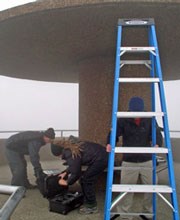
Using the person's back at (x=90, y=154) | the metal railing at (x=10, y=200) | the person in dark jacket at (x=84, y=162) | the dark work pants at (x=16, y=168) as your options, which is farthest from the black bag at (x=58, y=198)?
the metal railing at (x=10, y=200)

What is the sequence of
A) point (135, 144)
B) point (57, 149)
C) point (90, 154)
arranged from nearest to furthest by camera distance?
point (135, 144) → point (90, 154) → point (57, 149)

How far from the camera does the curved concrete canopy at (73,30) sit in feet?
11.8

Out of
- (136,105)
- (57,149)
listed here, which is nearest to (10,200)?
(136,105)

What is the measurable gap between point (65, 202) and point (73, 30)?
2.52 m

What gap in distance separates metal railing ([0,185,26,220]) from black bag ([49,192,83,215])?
309cm

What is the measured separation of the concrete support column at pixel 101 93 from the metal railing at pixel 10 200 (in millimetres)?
4158

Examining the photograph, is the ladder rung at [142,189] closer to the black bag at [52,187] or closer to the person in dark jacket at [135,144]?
the person in dark jacket at [135,144]

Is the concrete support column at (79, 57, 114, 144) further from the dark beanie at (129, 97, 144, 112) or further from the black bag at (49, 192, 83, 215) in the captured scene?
the dark beanie at (129, 97, 144, 112)

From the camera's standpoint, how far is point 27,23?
4.03m

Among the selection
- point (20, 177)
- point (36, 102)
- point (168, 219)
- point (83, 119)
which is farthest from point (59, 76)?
point (168, 219)

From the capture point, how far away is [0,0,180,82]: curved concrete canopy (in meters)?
A: 3.60

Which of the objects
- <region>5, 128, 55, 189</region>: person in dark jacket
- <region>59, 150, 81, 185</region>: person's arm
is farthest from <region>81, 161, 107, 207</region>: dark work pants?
<region>5, 128, 55, 189</region>: person in dark jacket

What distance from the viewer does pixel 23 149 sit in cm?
587

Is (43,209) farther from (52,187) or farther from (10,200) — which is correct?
(10,200)
